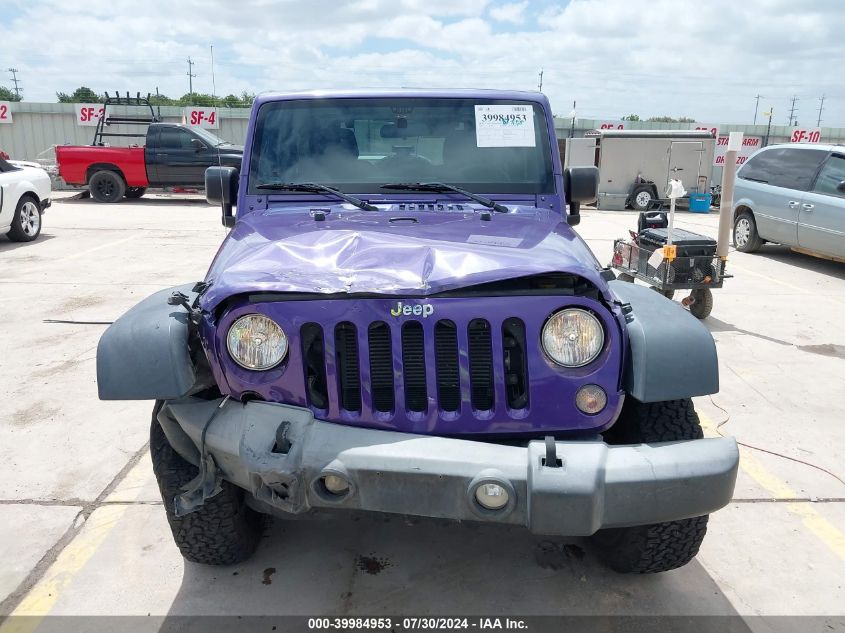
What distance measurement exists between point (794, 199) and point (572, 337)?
29.2 feet

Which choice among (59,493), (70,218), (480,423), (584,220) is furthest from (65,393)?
(584,220)

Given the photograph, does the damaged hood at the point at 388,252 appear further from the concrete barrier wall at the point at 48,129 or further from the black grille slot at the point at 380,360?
the concrete barrier wall at the point at 48,129

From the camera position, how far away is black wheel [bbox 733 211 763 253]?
427 inches

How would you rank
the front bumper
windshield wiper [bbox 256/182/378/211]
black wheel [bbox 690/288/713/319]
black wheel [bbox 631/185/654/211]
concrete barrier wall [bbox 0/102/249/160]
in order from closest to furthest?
the front bumper < windshield wiper [bbox 256/182/378/211] < black wheel [bbox 690/288/713/319] < black wheel [bbox 631/185/654/211] < concrete barrier wall [bbox 0/102/249/160]

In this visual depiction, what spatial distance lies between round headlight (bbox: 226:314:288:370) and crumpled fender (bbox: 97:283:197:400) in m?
0.20

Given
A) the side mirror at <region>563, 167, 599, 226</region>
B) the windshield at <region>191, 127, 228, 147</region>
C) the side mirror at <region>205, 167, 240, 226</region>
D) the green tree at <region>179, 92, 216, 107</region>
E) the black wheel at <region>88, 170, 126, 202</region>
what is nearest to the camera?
the side mirror at <region>563, 167, 599, 226</region>

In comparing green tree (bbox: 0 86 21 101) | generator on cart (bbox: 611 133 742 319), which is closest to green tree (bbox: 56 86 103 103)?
green tree (bbox: 0 86 21 101)

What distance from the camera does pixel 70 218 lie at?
14430 mm

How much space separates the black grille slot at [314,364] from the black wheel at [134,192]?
17.4 meters

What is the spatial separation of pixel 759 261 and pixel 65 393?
967 centimetres

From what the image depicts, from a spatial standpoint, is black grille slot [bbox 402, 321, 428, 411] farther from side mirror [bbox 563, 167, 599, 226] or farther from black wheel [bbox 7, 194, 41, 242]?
black wheel [bbox 7, 194, 41, 242]

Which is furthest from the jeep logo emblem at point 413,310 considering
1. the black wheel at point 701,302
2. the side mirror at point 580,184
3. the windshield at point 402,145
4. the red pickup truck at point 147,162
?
the red pickup truck at point 147,162

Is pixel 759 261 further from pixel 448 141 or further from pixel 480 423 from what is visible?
pixel 480 423

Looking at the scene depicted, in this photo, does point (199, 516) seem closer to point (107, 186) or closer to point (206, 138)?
point (206, 138)
